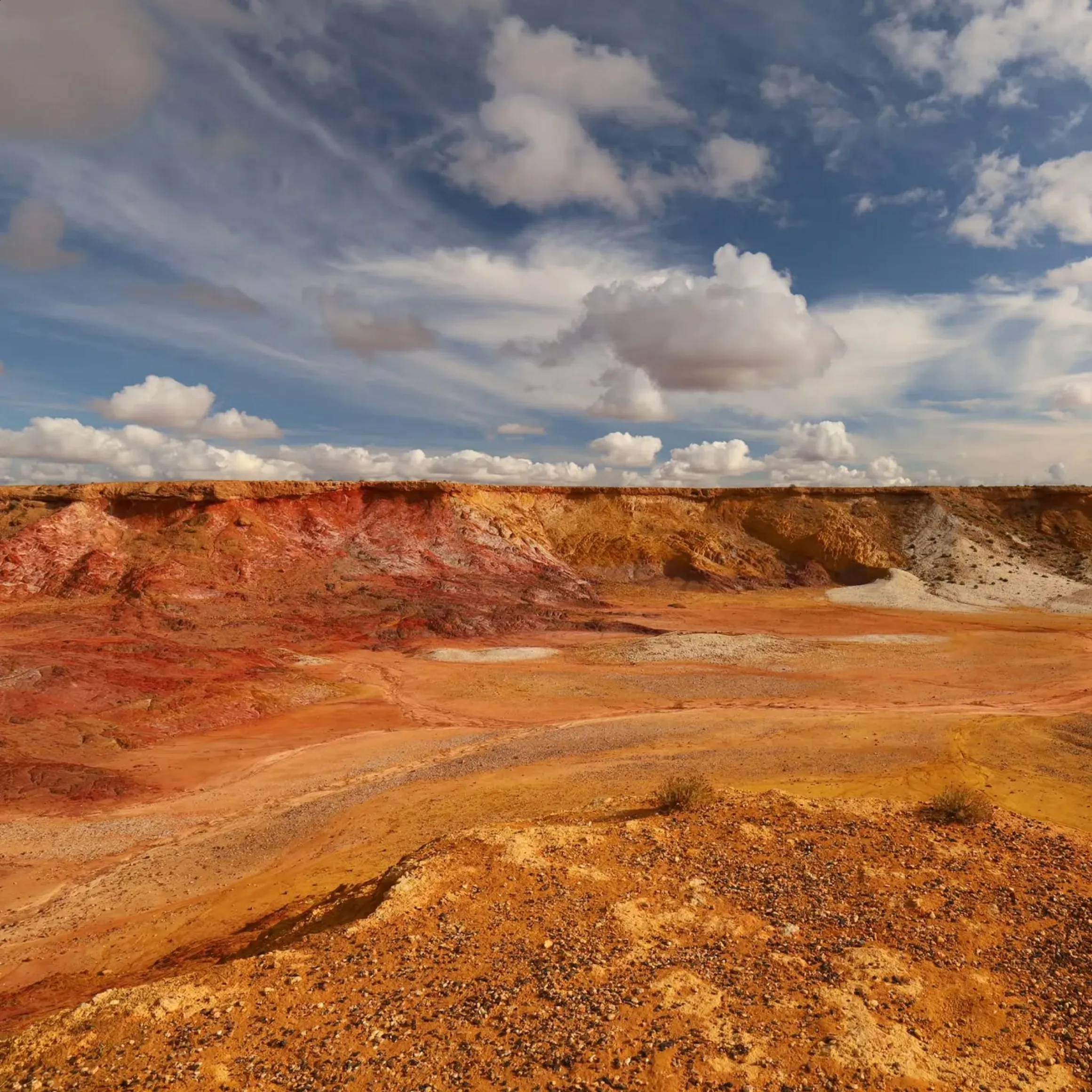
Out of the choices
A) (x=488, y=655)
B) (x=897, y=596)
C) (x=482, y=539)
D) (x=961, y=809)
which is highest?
(x=482, y=539)

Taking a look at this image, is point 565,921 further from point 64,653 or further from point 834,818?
point 64,653

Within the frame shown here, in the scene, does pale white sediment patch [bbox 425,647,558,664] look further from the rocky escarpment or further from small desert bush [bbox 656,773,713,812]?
small desert bush [bbox 656,773,713,812]

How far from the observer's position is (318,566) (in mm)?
42156

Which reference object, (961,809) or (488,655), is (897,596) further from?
(961,809)

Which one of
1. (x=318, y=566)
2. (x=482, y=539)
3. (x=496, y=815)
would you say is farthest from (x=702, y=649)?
(x=318, y=566)

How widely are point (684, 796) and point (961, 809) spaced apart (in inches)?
178

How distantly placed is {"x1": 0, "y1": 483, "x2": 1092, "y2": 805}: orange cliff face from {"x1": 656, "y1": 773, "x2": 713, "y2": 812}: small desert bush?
42.7ft

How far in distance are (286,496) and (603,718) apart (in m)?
32.4

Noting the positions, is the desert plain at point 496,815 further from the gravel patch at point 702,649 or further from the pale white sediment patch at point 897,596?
the pale white sediment patch at point 897,596

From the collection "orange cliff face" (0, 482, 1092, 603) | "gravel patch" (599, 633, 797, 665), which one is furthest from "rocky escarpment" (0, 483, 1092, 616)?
"gravel patch" (599, 633, 797, 665)

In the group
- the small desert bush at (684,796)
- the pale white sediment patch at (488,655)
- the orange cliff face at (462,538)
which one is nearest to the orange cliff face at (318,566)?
the orange cliff face at (462,538)

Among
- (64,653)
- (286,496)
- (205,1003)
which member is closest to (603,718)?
(205,1003)

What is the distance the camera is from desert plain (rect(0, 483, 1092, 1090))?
6.12m

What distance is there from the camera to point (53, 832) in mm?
14164
